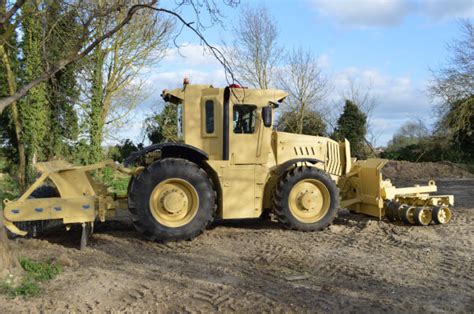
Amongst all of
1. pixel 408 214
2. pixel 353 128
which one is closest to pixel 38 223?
pixel 408 214

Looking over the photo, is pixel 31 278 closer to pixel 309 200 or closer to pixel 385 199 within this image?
pixel 309 200

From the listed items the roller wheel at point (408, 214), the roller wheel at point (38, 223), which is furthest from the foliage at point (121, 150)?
the roller wheel at point (408, 214)

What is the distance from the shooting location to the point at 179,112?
9.02 meters

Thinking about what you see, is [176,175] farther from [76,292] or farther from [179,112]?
[76,292]

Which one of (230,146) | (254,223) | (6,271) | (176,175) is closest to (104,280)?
(6,271)

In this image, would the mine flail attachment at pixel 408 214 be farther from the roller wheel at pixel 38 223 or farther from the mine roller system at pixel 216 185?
the roller wheel at pixel 38 223

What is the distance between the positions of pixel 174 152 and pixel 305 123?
1963 centimetres

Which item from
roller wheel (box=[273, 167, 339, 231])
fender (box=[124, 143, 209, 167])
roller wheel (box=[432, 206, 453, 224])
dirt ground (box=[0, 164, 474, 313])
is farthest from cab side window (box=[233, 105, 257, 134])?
roller wheel (box=[432, 206, 453, 224])

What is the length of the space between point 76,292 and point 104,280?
480 mm

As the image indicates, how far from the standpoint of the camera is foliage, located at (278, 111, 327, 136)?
26.5m

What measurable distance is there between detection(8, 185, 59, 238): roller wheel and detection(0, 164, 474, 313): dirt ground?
0.88 ft

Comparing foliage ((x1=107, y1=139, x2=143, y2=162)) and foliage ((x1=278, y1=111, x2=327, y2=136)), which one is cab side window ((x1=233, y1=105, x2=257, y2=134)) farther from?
foliage ((x1=278, y1=111, x2=327, y2=136))

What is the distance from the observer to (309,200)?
344 inches

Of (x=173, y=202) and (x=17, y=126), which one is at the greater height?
(x=17, y=126)
